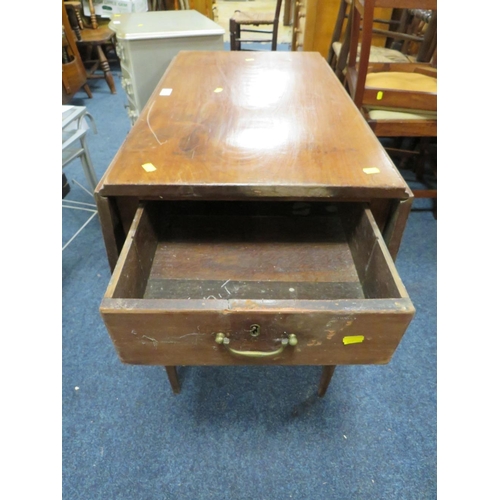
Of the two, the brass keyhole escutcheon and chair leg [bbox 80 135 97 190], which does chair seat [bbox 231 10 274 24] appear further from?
the brass keyhole escutcheon

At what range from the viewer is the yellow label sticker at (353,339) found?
1.66 ft

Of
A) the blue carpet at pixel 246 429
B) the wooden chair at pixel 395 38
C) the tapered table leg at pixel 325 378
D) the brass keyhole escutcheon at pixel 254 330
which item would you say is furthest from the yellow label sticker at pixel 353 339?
the wooden chair at pixel 395 38

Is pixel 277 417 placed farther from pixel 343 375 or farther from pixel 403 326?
pixel 403 326

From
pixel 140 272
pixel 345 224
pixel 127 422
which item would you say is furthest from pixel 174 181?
pixel 127 422

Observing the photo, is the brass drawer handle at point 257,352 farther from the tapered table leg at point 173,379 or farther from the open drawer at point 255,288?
the tapered table leg at point 173,379

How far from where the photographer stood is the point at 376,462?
2.83ft

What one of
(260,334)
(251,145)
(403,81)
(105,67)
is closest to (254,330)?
(260,334)

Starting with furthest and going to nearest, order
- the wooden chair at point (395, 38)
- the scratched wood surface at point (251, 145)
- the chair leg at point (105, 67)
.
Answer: the chair leg at point (105, 67)
the wooden chair at point (395, 38)
the scratched wood surface at point (251, 145)

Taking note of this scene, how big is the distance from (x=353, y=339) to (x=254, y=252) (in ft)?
1.29

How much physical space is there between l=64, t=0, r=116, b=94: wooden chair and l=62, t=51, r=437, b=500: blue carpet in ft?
7.58

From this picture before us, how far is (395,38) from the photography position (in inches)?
71.6

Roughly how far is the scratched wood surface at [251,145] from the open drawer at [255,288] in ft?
0.31

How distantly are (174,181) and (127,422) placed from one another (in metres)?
0.68

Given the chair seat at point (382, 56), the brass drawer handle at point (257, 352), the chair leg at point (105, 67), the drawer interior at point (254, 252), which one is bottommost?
the chair leg at point (105, 67)
